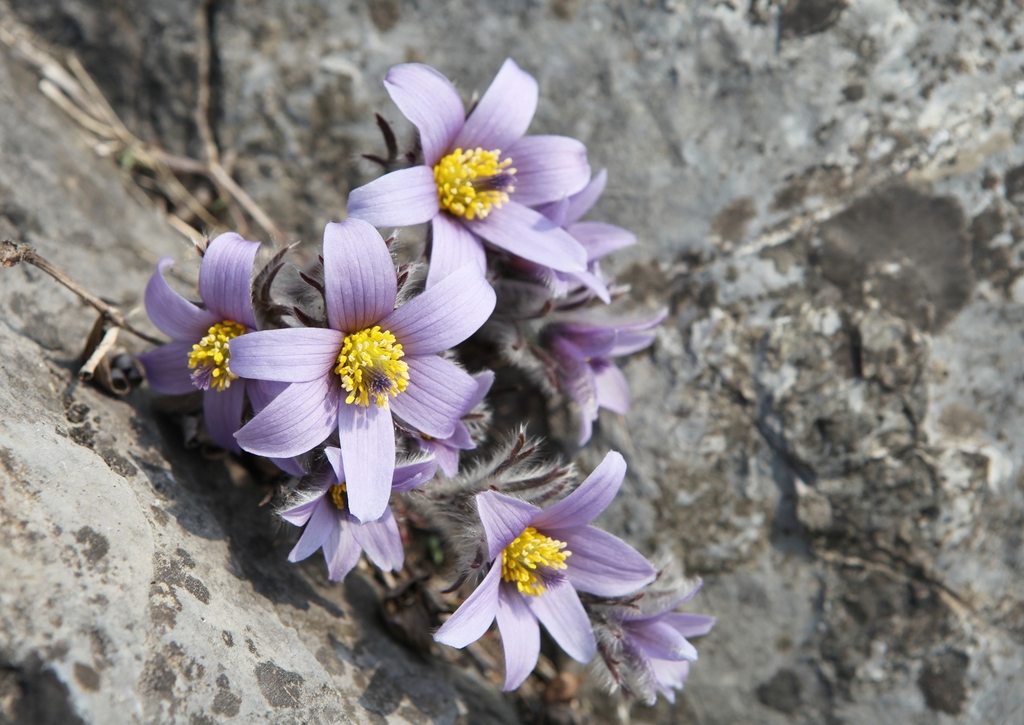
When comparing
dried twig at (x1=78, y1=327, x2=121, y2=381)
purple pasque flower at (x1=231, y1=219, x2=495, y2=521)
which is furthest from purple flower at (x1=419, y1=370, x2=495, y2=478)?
dried twig at (x1=78, y1=327, x2=121, y2=381)

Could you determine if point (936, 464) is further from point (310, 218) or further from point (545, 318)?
point (310, 218)

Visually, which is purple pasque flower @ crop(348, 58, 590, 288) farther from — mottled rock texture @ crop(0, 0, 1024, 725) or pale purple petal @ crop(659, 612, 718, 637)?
pale purple petal @ crop(659, 612, 718, 637)

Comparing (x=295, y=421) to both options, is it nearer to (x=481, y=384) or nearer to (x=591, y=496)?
(x=481, y=384)

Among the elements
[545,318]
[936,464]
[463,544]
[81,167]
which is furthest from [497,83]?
[936,464]

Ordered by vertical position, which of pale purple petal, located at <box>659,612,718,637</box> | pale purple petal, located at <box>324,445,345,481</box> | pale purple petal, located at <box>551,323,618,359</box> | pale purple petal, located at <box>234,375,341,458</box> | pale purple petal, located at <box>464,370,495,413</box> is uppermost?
pale purple petal, located at <box>234,375,341,458</box>

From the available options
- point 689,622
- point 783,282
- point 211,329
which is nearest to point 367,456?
point 211,329

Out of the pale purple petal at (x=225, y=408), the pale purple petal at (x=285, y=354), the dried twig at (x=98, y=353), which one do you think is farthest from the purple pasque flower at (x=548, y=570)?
the dried twig at (x=98, y=353)
